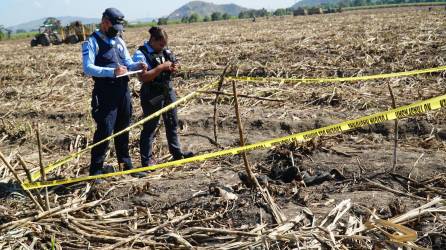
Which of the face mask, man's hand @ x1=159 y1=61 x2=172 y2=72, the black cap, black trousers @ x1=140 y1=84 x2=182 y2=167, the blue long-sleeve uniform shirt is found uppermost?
the black cap

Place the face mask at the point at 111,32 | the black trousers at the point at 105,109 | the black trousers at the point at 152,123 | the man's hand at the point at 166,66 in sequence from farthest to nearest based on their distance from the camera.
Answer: the black trousers at the point at 152,123
the man's hand at the point at 166,66
the black trousers at the point at 105,109
the face mask at the point at 111,32

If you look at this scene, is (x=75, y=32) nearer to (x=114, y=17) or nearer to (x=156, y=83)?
(x=156, y=83)

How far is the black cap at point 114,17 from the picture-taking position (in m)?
4.64

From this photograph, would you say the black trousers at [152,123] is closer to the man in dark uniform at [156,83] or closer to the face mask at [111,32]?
the man in dark uniform at [156,83]

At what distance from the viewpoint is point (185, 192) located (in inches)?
181

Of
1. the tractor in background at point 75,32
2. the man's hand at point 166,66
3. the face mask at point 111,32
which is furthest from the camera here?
the tractor in background at point 75,32

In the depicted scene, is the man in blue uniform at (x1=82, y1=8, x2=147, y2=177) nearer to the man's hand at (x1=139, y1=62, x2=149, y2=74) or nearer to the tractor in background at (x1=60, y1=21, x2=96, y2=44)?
the man's hand at (x1=139, y1=62, x2=149, y2=74)

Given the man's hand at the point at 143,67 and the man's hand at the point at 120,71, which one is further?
the man's hand at the point at 143,67

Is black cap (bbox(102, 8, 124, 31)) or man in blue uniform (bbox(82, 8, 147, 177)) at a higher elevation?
black cap (bbox(102, 8, 124, 31))

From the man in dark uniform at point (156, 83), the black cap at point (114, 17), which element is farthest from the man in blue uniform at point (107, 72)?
the man in dark uniform at point (156, 83)

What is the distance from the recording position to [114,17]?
464 cm

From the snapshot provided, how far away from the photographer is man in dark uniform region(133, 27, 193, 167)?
5.01 metres

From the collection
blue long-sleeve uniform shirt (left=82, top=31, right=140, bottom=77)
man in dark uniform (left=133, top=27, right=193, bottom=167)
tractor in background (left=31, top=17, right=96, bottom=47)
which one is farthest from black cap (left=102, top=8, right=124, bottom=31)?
tractor in background (left=31, top=17, right=96, bottom=47)

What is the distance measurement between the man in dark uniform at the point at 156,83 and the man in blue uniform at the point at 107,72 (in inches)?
6.8
